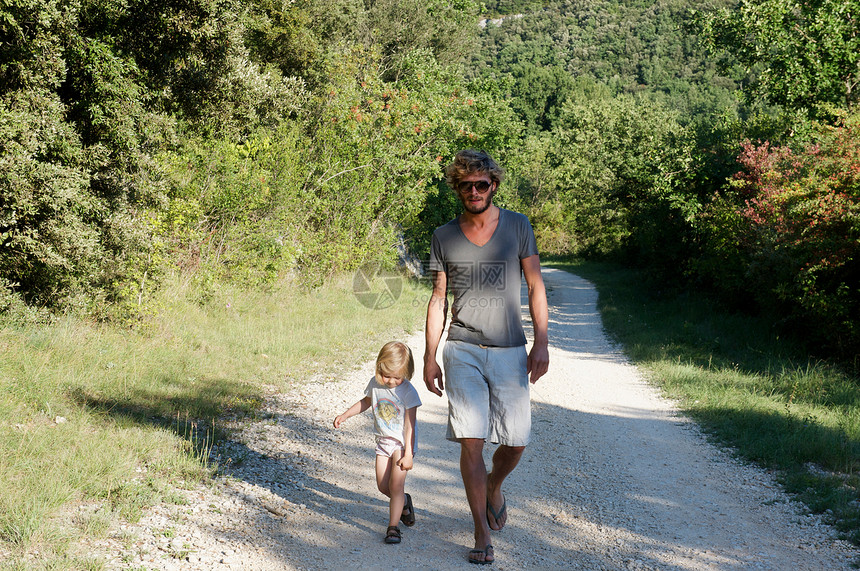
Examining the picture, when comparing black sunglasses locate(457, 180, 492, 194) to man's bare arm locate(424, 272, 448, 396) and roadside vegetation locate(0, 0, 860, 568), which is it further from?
roadside vegetation locate(0, 0, 860, 568)

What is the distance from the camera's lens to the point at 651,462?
604cm

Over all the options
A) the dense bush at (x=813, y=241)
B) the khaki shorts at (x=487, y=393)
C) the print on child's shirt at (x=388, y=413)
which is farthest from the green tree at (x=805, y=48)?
the print on child's shirt at (x=388, y=413)

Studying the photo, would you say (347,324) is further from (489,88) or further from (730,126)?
(489,88)

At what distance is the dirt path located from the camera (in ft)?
13.2

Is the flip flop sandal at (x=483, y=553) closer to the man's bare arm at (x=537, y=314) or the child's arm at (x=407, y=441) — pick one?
the child's arm at (x=407, y=441)

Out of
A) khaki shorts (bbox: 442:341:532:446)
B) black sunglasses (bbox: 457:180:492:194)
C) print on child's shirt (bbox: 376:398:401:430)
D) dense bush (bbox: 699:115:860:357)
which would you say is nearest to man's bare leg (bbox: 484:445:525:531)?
khaki shorts (bbox: 442:341:532:446)

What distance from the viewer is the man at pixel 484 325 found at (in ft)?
12.8

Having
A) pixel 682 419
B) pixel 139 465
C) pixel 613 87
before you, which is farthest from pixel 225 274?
pixel 613 87

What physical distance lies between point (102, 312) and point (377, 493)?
18.3 feet

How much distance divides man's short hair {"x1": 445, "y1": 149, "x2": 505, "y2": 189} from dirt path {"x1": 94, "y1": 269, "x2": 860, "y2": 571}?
91.2 inches

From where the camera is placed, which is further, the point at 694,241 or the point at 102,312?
the point at 694,241

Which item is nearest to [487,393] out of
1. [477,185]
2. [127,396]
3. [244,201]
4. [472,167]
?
[477,185]

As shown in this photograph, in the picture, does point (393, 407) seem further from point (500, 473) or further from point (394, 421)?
point (500, 473)

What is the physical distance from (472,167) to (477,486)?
191 centimetres
